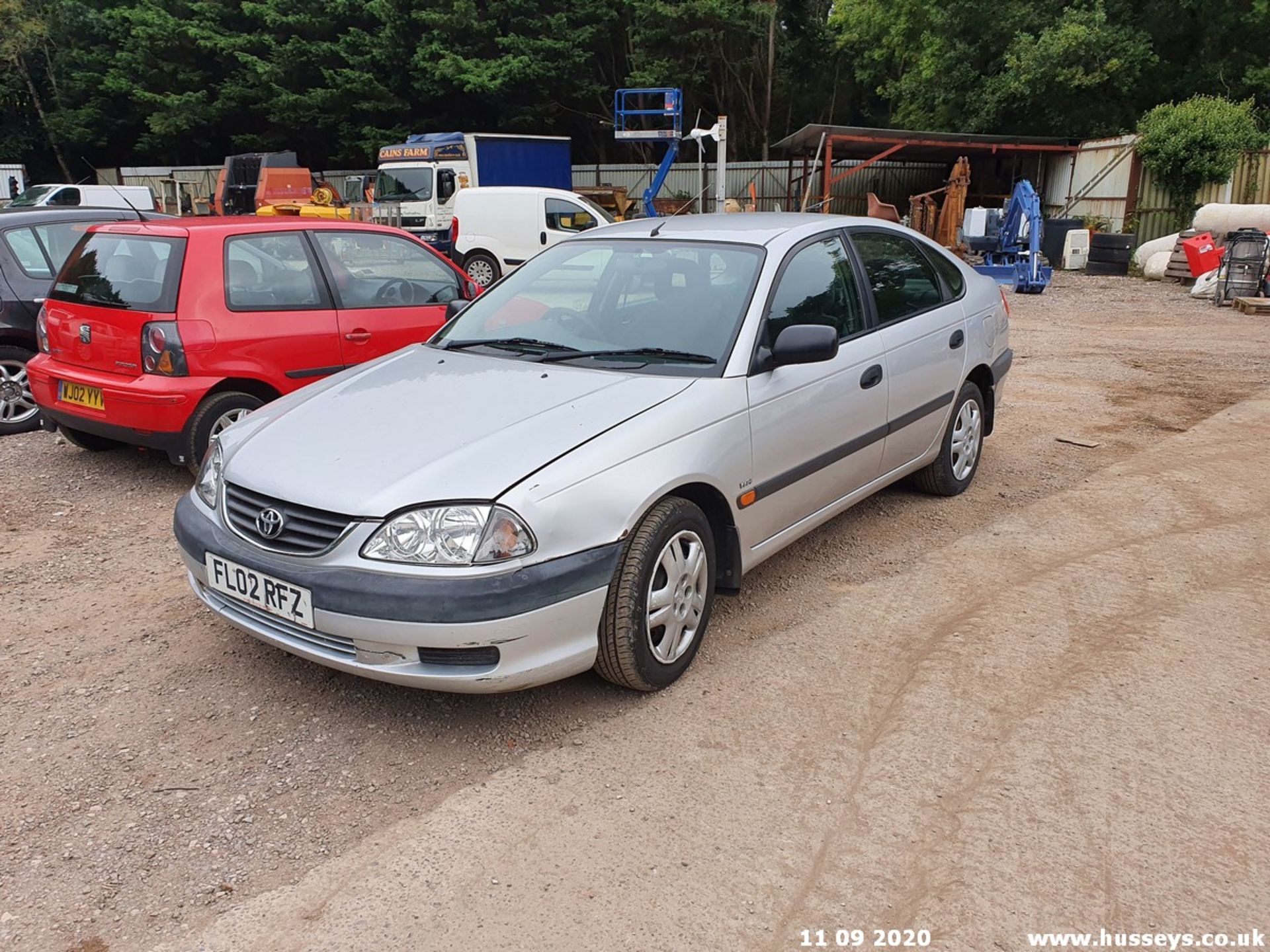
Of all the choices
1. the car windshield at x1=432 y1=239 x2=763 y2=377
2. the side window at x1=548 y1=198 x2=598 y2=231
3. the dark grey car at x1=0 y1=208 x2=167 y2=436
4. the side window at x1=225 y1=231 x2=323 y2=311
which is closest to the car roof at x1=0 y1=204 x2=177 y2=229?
the dark grey car at x1=0 y1=208 x2=167 y2=436

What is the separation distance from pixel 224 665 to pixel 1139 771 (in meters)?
3.14

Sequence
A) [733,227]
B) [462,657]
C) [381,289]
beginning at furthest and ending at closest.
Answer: [381,289] < [733,227] < [462,657]

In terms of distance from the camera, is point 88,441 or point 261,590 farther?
point 88,441

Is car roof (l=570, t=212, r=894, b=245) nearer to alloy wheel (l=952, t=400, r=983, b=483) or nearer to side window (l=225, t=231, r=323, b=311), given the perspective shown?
alloy wheel (l=952, t=400, r=983, b=483)

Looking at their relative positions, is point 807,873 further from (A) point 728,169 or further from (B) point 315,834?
(A) point 728,169

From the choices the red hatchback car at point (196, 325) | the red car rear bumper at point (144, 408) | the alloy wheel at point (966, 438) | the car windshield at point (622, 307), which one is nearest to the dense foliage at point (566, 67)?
the alloy wheel at point (966, 438)

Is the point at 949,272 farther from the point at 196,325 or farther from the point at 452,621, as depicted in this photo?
the point at 196,325

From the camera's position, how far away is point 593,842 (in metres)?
Result: 2.70

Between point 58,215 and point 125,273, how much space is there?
224cm

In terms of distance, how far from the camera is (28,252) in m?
7.07

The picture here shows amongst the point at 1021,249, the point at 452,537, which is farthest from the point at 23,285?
the point at 1021,249

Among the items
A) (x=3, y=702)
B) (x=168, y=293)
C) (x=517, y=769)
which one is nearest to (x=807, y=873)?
(x=517, y=769)
